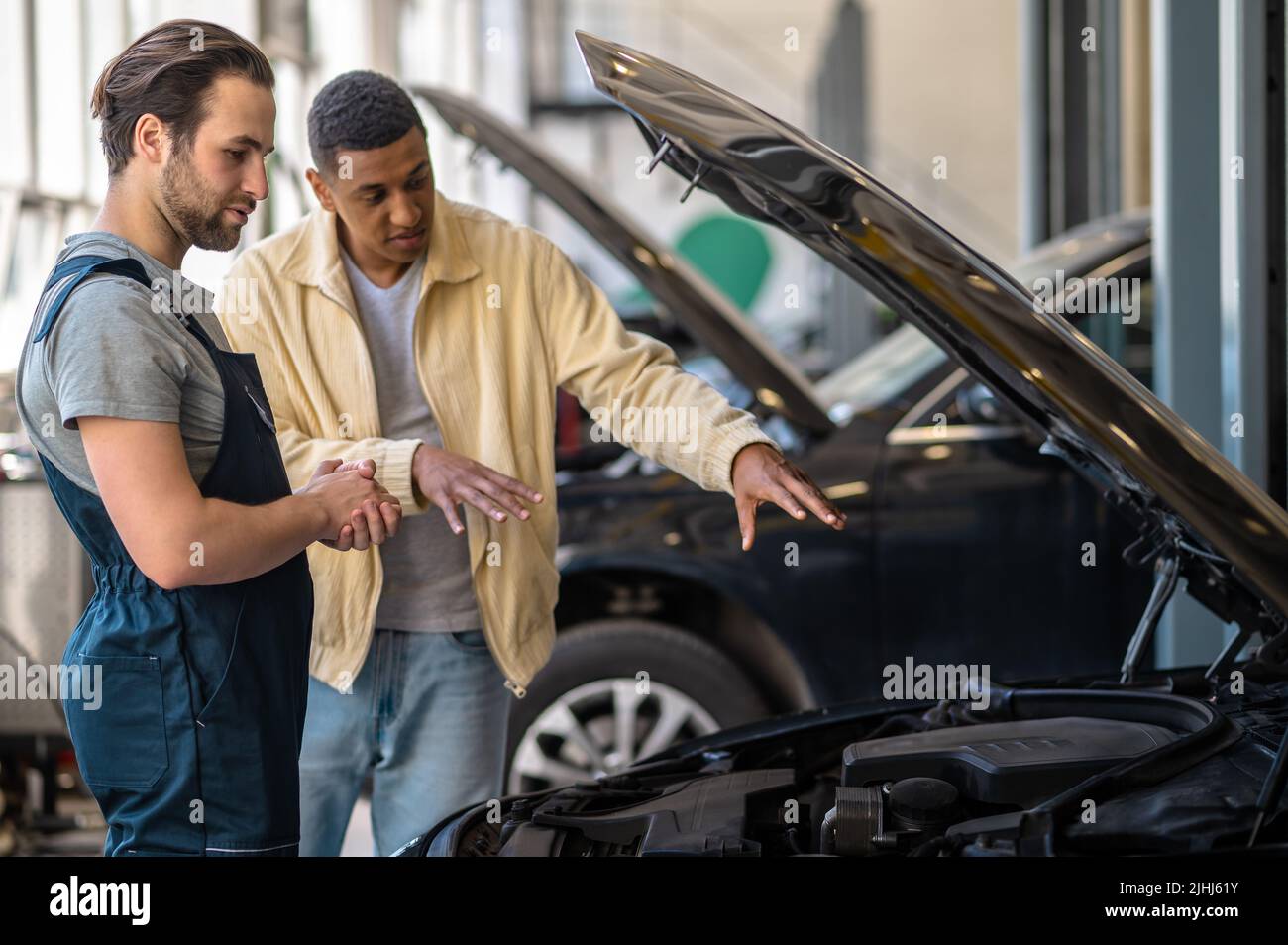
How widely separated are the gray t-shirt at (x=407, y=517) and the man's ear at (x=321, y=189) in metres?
0.08

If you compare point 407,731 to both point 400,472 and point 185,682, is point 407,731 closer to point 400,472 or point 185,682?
point 400,472

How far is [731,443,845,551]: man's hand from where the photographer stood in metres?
1.64

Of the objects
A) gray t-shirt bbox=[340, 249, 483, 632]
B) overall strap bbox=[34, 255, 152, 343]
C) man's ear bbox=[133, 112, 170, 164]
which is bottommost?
gray t-shirt bbox=[340, 249, 483, 632]

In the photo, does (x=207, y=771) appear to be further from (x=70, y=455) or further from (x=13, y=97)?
(x=13, y=97)

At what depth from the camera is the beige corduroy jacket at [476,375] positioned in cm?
195

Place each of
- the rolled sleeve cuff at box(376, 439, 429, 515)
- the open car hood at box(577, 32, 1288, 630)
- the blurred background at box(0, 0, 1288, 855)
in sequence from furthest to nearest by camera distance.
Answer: the blurred background at box(0, 0, 1288, 855)
the rolled sleeve cuff at box(376, 439, 429, 515)
the open car hood at box(577, 32, 1288, 630)

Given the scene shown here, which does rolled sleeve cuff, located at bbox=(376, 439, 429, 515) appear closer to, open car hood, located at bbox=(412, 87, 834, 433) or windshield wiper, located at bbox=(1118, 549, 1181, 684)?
windshield wiper, located at bbox=(1118, 549, 1181, 684)

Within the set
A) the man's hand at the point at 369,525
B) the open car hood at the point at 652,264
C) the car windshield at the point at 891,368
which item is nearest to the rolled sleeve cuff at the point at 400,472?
the man's hand at the point at 369,525

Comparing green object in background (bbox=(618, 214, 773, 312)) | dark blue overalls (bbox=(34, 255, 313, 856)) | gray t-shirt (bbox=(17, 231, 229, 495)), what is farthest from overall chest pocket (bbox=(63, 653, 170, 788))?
green object in background (bbox=(618, 214, 773, 312))

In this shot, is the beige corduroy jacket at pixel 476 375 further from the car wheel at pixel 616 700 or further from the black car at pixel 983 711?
the car wheel at pixel 616 700

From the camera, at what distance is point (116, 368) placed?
1.36 m

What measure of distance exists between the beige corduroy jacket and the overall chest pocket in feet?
1.61

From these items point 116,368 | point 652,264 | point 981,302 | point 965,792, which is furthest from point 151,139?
point 652,264
